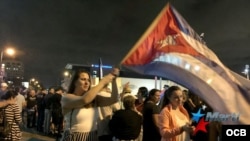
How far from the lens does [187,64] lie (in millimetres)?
4844

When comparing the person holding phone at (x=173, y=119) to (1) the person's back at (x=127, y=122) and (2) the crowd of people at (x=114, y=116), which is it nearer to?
(2) the crowd of people at (x=114, y=116)

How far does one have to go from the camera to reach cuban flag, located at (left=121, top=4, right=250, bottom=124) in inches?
180

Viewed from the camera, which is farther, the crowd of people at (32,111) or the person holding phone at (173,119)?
the crowd of people at (32,111)

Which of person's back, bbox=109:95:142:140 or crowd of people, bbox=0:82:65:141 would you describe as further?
crowd of people, bbox=0:82:65:141

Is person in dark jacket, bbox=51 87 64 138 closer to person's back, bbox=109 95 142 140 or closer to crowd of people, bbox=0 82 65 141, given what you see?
crowd of people, bbox=0 82 65 141

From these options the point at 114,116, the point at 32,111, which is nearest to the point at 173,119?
the point at 114,116

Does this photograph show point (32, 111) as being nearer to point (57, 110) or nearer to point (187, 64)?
point (57, 110)

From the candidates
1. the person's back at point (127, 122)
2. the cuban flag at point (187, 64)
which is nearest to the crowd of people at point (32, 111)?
the person's back at point (127, 122)

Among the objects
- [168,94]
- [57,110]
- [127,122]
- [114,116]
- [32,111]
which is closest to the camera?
[168,94]

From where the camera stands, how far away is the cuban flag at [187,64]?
4.57 metres

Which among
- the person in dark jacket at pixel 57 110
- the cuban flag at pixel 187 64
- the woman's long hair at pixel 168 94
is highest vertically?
the cuban flag at pixel 187 64

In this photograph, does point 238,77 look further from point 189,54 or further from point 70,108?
point 70,108

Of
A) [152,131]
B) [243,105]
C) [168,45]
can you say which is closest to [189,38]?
[168,45]

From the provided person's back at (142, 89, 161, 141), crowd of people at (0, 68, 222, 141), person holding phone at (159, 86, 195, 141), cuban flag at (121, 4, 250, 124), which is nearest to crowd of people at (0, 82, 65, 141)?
crowd of people at (0, 68, 222, 141)
